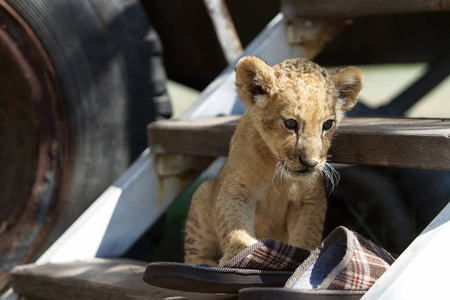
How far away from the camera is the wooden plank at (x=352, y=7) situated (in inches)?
103

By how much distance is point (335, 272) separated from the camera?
5.67 ft

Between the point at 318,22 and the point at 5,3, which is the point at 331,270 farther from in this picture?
the point at 5,3

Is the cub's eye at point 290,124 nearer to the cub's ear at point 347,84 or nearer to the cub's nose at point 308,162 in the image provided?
the cub's nose at point 308,162

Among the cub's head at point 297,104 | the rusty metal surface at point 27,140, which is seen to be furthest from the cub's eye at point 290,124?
the rusty metal surface at point 27,140

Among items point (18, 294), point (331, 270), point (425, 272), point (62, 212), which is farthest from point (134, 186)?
point (425, 272)

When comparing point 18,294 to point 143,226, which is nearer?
point 18,294

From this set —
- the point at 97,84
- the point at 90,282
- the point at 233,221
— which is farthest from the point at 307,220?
the point at 97,84

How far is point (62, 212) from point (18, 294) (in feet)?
1.59

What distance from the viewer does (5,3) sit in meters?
2.85

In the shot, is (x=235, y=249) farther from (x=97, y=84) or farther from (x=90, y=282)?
(x=97, y=84)

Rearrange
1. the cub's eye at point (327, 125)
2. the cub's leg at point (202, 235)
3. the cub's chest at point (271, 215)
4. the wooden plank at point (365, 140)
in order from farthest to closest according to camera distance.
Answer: the cub's leg at point (202, 235) → the cub's chest at point (271, 215) → the cub's eye at point (327, 125) → the wooden plank at point (365, 140)

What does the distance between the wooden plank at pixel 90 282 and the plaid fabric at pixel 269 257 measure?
229mm

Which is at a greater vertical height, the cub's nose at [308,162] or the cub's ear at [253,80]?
the cub's ear at [253,80]

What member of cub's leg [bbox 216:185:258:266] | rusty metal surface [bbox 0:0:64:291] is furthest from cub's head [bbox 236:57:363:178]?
rusty metal surface [bbox 0:0:64:291]
